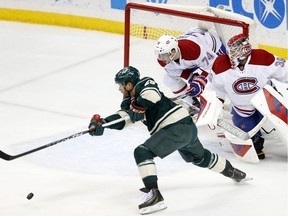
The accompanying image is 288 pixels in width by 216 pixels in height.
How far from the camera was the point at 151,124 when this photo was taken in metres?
4.27

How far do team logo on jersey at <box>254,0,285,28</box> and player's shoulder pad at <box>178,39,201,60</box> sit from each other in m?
1.23

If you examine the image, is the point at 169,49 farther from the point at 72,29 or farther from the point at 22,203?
the point at 72,29

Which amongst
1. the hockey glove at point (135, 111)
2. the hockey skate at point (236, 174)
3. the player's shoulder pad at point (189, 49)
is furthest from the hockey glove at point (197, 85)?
the hockey glove at point (135, 111)

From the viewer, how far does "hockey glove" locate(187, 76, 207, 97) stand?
17.5ft

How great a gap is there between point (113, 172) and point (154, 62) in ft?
4.50

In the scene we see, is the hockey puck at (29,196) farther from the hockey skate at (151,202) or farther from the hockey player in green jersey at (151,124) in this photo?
the hockey skate at (151,202)

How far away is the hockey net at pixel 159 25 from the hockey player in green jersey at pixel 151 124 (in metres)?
1.12

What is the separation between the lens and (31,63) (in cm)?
705

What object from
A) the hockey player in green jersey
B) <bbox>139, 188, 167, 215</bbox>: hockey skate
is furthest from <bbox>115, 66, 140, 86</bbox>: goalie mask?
<bbox>139, 188, 167, 215</bbox>: hockey skate

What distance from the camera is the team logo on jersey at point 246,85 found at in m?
4.85

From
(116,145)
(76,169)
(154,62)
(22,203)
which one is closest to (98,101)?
(154,62)

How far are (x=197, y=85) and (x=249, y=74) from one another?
1.82 feet

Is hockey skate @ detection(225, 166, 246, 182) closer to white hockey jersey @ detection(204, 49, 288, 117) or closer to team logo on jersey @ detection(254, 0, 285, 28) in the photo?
white hockey jersey @ detection(204, 49, 288, 117)

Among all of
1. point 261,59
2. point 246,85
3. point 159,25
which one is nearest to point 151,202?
point 246,85
